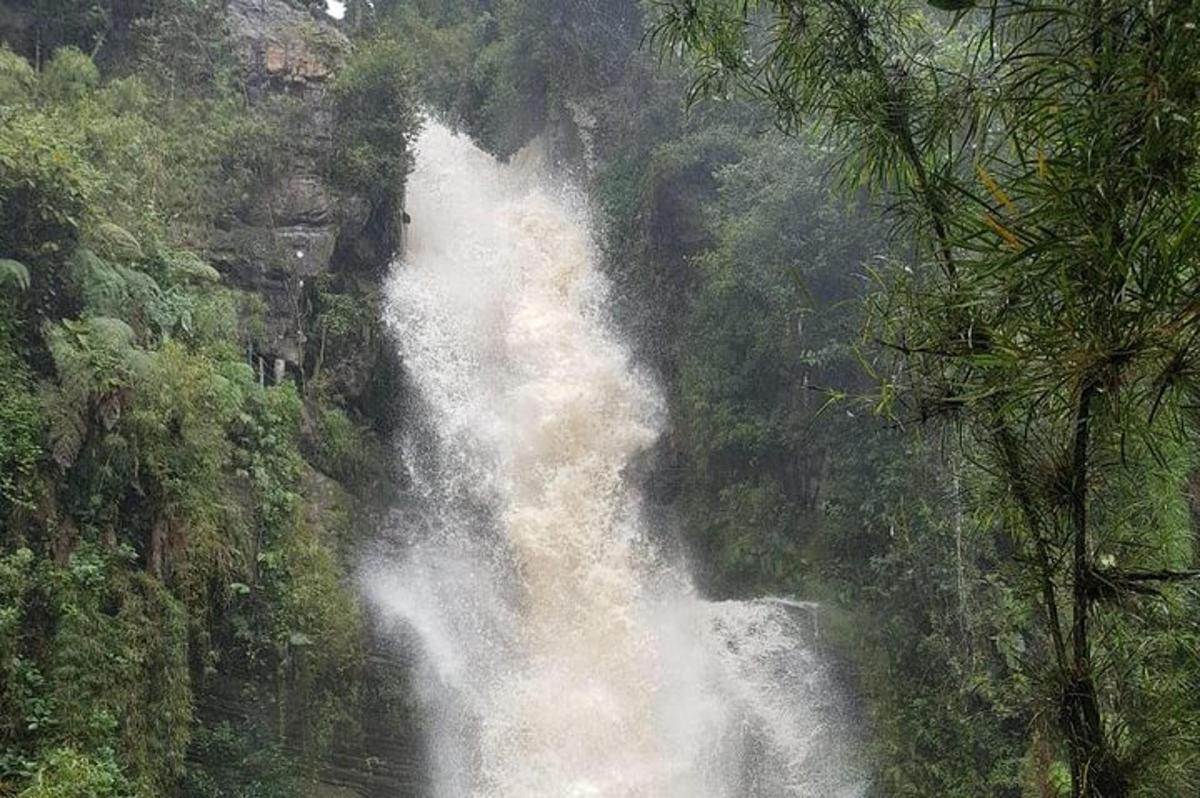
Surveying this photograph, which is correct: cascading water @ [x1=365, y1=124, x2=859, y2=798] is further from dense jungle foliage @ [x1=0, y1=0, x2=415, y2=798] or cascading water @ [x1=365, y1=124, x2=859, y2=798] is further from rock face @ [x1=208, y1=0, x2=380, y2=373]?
rock face @ [x1=208, y1=0, x2=380, y2=373]

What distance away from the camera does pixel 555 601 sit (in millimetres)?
13086

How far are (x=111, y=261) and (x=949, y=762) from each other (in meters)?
10.4

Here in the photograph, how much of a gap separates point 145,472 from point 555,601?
6337mm

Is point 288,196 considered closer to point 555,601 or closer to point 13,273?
point 13,273

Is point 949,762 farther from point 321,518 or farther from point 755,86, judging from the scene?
point 755,86

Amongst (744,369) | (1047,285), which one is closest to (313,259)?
(744,369)

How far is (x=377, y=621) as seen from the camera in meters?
11.3

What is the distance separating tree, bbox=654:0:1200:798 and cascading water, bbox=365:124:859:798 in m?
9.44

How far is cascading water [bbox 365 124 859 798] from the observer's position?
1138 cm

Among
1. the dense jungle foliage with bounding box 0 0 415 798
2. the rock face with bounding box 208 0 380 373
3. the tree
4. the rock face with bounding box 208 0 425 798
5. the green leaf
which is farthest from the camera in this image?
the rock face with bounding box 208 0 380 373

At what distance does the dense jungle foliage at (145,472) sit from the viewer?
23.1ft

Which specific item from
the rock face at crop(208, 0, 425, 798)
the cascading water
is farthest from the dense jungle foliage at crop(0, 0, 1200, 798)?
the cascading water

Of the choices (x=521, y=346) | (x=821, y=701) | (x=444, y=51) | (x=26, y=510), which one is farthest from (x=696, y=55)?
(x=444, y=51)

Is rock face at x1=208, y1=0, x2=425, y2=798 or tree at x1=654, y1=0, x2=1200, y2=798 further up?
tree at x1=654, y1=0, x2=1200, y2=798
